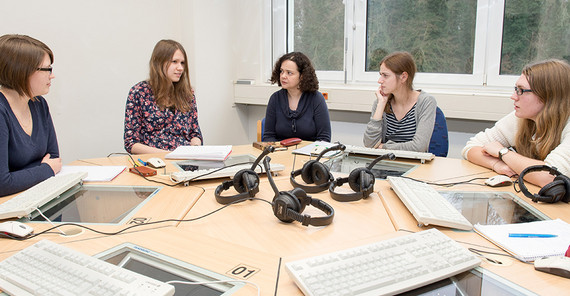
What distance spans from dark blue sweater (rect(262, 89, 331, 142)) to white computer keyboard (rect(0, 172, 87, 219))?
1.43 metres

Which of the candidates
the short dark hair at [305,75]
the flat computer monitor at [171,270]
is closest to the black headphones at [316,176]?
the flat computer monitor at [171,270]

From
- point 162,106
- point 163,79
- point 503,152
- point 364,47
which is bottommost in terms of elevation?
point 503,152

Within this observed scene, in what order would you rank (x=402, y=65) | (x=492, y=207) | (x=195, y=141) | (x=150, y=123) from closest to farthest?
(x=492, y=207) < (x=402, y=65) < (x=150, y=123) < (x=195, y=141)

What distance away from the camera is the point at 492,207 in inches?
51.1

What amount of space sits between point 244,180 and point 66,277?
25.6 inches

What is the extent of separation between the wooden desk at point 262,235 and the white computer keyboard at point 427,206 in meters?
0.03

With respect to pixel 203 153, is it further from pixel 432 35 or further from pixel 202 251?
pixel 432 35

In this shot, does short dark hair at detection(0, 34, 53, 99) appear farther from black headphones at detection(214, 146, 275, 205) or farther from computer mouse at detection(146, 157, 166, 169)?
black headphones at detection(214, 146, 275, 205)

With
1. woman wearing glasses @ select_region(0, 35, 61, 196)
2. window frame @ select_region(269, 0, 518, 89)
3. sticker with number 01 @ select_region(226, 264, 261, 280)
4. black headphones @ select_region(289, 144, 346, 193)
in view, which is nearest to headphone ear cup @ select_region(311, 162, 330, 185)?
black headphones @ select_region(289, 144, 346, 193)

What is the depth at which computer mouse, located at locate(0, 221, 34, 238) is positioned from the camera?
106 cm

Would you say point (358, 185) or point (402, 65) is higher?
point (402, 65)

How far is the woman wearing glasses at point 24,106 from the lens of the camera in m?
1.57

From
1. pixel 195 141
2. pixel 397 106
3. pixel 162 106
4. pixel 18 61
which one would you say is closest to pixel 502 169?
pixel 397 106

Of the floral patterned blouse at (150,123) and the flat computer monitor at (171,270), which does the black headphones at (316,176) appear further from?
the floral patterned blouse at (150,123)
